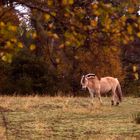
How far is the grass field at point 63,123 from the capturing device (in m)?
9.48

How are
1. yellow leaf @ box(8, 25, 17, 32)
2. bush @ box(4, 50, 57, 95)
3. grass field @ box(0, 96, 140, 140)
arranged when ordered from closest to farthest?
yellow leaf @ box(8, 25, 17, 32)
grass field @ box(0, 96, 140, 140)
bush @ box(4, 50, 57, 95)

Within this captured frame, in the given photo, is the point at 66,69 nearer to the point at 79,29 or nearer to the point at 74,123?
the point at 74,123

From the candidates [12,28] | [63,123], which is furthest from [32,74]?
[12,28]

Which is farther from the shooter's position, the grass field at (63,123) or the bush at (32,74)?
the bush at (32,74)

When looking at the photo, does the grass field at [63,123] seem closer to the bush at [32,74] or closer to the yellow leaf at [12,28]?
the yellow leaf at [12,28]

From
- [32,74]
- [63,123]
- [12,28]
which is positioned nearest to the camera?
[12,28]

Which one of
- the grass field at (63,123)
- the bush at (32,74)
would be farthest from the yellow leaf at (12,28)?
the bush at (32,74)

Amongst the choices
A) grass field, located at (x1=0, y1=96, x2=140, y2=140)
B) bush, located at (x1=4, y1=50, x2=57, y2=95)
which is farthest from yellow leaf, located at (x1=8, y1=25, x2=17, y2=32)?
bush, located at (x1=4, y1=50, x2=57, y2=95)

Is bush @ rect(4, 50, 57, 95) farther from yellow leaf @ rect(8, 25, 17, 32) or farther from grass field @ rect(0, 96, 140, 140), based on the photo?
yellow leaf @ rect(8, 25, 17, 32)

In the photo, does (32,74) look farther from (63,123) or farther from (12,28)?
(12,28)

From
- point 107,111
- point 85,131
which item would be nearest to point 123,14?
point 85,131

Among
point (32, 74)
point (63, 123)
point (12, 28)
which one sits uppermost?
point (32, 74)

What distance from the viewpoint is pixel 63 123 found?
11.5 meters

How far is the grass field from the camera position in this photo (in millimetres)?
9477
